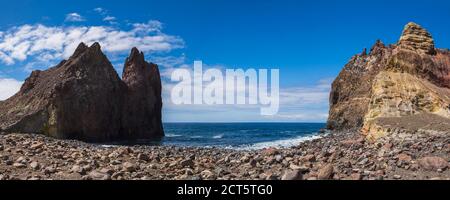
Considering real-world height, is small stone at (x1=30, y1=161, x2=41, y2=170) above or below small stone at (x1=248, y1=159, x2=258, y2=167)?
above

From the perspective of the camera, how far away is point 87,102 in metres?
57.0

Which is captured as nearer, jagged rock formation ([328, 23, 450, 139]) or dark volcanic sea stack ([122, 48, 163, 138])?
jagged rock formation ([328, 23, 450, 139])

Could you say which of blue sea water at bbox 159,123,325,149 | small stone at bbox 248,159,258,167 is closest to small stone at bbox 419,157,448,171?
small stone at bbox 248,159,258,167

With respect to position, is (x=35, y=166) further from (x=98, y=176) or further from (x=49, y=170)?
(x=98, y=176)

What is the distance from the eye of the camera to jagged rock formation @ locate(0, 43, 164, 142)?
160 ft

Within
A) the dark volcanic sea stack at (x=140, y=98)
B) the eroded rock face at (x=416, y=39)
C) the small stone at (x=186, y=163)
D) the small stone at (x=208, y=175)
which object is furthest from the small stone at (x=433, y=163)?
the dark volcanic sea stack at (x=140, y=98)

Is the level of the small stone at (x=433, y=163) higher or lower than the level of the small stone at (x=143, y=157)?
higher

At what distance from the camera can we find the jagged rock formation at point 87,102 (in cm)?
4878

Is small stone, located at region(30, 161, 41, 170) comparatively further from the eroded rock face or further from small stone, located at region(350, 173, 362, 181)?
the eroded rock face

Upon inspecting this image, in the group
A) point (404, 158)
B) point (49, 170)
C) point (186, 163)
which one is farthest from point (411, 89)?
point (49, 170)

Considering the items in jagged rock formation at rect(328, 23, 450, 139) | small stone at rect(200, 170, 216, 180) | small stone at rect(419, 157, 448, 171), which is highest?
jagged rock formation at rect(328, 23, 450, 139)

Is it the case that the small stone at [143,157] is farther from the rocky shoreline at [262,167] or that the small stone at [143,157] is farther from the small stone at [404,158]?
the small stone at [404,158]

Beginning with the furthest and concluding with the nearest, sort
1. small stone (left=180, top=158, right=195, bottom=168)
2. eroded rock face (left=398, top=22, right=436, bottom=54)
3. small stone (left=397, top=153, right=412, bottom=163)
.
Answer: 1. eroded rock face (left=398, top=22, right=436, bottom=54)
2. small stone (left=180, top=158, right=195, bottom=168)
3. small stone (left=397, top=153, right=412, bottom=163)
